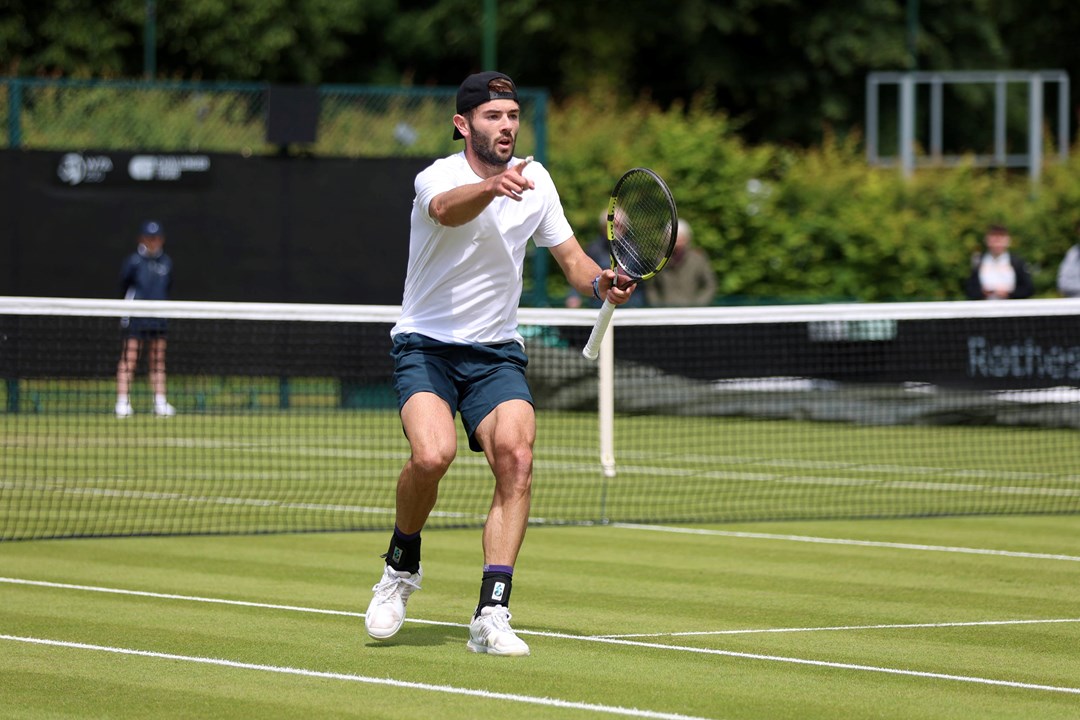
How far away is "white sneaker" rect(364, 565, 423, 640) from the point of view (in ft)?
22.7

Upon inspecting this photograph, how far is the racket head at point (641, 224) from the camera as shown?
6.83 metres

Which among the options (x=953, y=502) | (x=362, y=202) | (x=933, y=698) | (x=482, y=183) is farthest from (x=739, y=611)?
(x=362, y=202)

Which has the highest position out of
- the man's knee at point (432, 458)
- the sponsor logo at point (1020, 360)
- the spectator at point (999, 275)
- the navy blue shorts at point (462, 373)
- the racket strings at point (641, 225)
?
the spectator at point (999, 275)

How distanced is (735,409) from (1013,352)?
2799mm

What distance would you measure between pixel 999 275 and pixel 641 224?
11378mm

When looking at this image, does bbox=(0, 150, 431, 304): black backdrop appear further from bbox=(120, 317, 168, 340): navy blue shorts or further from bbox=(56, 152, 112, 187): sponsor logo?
bbox=(120, 317, 168, 340): navy blue shorts

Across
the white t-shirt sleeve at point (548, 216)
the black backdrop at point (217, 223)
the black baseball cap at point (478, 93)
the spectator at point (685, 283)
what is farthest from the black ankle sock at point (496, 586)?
the black backdrop at point (217, 223)

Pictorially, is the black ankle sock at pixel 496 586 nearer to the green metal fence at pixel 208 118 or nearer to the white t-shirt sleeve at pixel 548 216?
the white t-shirt sleeve at pixel 548 216

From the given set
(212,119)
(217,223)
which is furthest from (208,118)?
(217,223)

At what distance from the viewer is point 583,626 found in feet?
24.9

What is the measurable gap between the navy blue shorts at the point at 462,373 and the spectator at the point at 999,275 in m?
11.8

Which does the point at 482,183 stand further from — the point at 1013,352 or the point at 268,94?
the point at 268,94

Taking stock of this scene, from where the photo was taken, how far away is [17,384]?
15789mm

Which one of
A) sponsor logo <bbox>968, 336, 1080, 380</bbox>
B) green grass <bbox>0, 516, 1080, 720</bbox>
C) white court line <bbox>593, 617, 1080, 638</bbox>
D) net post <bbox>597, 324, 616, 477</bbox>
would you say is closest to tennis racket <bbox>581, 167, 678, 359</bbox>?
white court line <bbox>593, 617, 1080, 638</bbox>
